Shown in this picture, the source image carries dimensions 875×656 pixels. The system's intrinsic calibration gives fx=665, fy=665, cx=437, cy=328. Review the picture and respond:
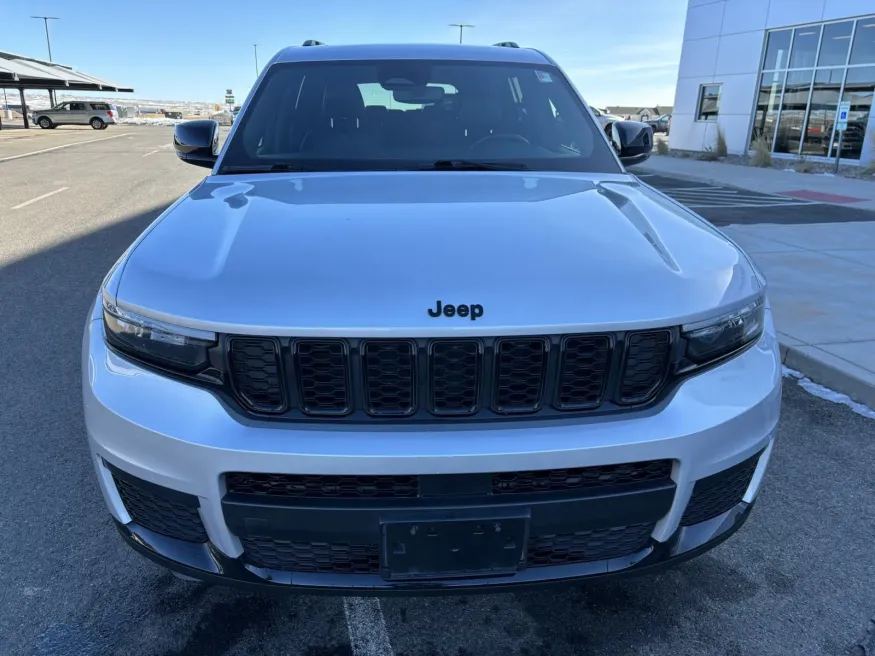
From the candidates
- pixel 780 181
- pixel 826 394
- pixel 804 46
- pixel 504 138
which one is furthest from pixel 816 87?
pixel 504 138

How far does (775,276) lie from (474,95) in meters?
4.41

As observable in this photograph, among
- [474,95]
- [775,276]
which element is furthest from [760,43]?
[474,95]

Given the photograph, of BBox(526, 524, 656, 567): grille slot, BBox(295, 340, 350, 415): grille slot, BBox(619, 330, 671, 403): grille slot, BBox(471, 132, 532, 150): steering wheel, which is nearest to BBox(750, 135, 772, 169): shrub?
BBox(471, 132, 532, 150): steering wheel

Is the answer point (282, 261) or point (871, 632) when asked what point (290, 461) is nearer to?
point (282, 261)

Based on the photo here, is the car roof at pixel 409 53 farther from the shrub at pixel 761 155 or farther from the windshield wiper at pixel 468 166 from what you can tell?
the shrub at pixel 761 155

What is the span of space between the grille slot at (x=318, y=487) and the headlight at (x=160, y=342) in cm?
31

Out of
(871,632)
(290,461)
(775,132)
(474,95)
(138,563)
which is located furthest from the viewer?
(775,132)

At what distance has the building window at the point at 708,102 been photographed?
22234 millimetres

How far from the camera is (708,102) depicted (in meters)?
22.7

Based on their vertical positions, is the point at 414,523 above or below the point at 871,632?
above

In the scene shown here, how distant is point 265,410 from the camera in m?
1.64

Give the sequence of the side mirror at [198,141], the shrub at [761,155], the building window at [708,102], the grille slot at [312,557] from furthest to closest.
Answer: the building window at [708,102], the shrub at [761,155], the side mirror at [198,141], the grille slot at [312,557]

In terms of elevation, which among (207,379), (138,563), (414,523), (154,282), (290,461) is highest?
(154,282)

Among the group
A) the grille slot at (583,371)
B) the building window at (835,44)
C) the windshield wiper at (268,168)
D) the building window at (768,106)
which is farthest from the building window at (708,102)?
the grille slot at (583,371)
